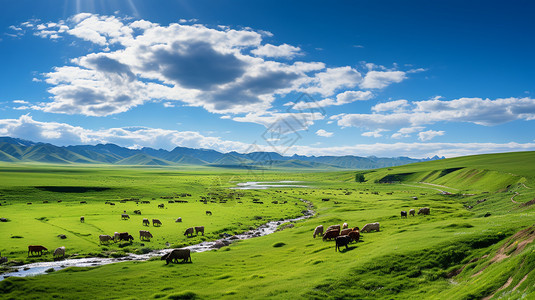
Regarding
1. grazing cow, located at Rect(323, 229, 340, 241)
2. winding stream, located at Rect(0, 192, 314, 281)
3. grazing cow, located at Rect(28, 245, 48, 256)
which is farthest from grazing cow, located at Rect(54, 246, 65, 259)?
grazing cow, located at Rect(323, 229, 340, 241)

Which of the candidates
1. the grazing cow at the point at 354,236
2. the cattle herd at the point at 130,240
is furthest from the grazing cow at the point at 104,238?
the grazing cow at the point at 354,236

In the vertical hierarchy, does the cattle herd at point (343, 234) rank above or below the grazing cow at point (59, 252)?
above

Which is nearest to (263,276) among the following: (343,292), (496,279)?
(343,292)

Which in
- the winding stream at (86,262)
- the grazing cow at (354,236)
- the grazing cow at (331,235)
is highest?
the grazing cow at (354,236)

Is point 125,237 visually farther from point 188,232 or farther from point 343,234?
point 343,234

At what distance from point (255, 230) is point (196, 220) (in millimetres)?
14966

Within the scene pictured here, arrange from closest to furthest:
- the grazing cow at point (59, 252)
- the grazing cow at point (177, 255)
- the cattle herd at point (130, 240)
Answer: the grazing cow at point (177, 255) → the cattle herd at point (130, 240) → the grazing cow at point (59, 252)

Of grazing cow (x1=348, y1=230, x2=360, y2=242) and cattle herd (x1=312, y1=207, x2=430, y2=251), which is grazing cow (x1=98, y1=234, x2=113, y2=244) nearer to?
cattle herd (x1=312, y1=207, x2=430, y2=251)

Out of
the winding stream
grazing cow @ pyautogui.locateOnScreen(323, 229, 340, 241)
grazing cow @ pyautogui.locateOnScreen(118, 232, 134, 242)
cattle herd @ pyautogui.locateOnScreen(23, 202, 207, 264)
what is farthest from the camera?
grazing cow @ pyautogui.locateOnScreen(118, 232, 134, 242)

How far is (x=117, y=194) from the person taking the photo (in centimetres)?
11100

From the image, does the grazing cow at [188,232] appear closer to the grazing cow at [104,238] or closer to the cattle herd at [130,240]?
the cattle herd at [130,240]

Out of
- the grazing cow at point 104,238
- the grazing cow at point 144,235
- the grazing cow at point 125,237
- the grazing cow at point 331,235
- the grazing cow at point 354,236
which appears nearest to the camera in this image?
the grazing cow at point 354,236

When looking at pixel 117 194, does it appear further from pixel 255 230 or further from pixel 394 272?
pixel 394 272

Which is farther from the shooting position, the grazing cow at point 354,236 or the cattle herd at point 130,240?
the grazing cow at point 354,236
